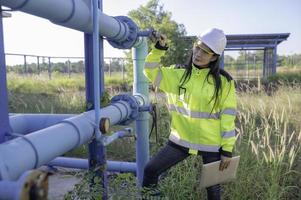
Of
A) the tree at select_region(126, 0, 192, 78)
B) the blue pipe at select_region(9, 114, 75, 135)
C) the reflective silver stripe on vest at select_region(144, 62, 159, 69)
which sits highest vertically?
the tree at select_region(126, 0, 192, 78)

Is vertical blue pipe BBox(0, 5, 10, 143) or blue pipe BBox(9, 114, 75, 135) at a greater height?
vertical blue pipe BBox(0, 5, 10, 143)

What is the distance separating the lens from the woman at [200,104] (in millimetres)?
3127

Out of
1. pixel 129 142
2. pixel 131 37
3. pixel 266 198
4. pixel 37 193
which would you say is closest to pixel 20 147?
pixel 37 193

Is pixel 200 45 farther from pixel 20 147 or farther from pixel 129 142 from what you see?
pixel 129 142

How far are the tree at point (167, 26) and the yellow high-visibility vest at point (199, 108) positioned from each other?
12.6m

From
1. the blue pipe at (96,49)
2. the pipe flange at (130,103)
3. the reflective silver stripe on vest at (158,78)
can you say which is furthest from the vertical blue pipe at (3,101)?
the reflective silver stripe on vest at (158,78)

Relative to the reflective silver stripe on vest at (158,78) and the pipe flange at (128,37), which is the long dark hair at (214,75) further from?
the pipe flange at (128,37)

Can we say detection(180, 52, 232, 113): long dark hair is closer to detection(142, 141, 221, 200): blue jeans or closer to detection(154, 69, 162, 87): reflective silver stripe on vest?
detection(154, 69, 162, 87): reflective silver stripe on vest

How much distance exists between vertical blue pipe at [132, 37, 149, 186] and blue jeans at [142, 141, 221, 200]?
0.32 meters

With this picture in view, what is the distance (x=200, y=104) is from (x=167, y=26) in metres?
14.2

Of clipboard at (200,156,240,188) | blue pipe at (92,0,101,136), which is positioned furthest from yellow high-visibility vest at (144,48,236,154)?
blue pipe at (92,0,101,136)

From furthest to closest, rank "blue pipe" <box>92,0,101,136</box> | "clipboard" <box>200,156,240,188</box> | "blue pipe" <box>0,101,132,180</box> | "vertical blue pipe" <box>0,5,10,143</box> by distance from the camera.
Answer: "clipboard" <box>200,156,240,188</box>
"blue pipe" <box>92,0,101,136</box>
"vertical blue pipe" <box>0,5,10,143</box>
"blue pipe" <box>0,101,132,180</box>

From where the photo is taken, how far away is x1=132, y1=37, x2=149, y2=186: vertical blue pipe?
3.58 meters

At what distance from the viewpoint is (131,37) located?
3.18 m
